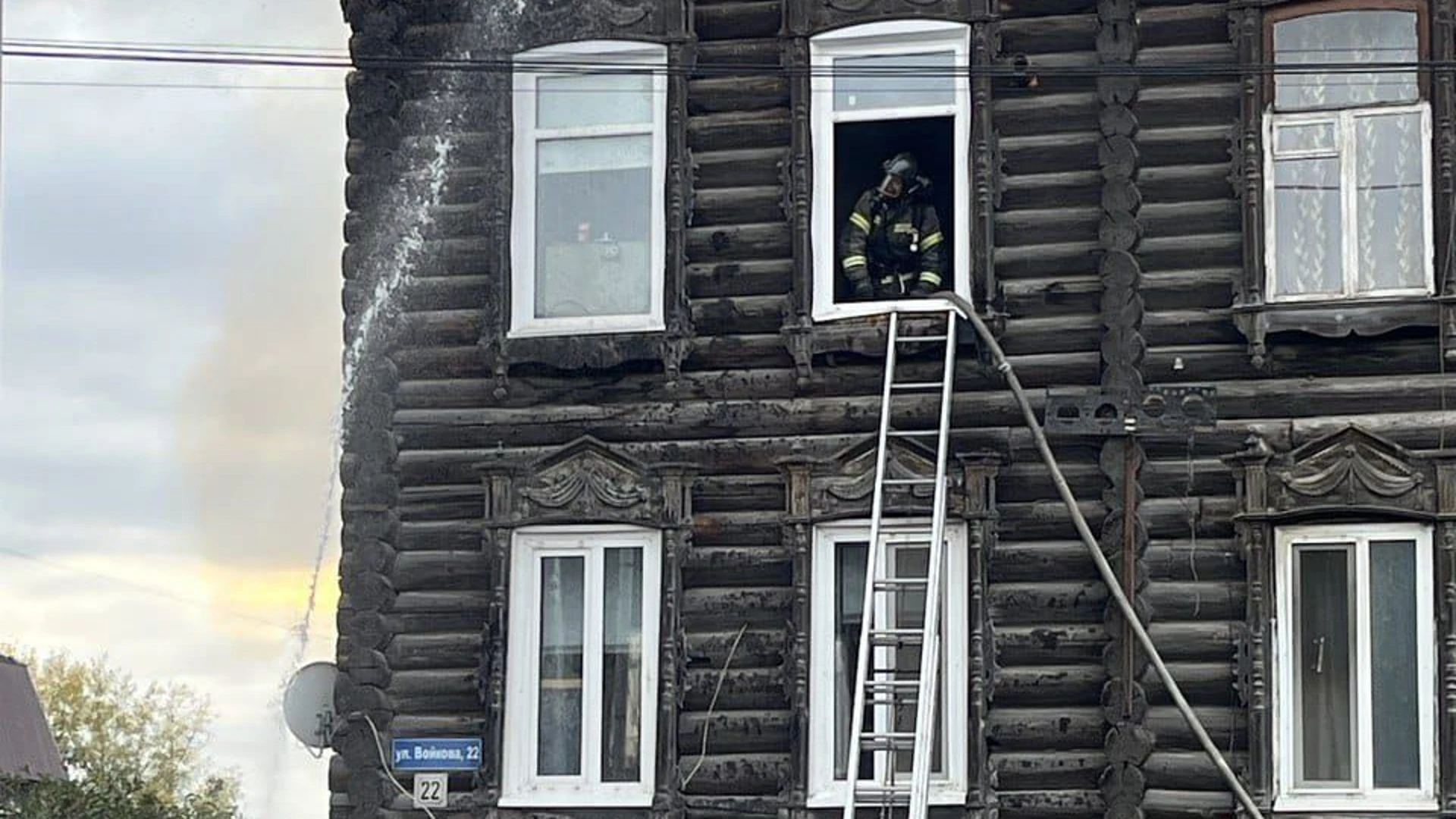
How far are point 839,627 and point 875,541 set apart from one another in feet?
→ 3.00

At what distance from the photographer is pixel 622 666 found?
57.2 feet

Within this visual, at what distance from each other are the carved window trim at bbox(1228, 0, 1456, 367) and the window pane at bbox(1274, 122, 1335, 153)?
4.1 inches

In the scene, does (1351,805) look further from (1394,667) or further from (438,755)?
(438,755)

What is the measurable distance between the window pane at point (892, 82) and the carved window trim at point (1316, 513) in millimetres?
2992

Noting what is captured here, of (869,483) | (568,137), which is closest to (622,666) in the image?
(869,483)

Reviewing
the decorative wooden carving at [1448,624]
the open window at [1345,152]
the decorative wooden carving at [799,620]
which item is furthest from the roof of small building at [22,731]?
the decorative wooden carving at [1448,624]

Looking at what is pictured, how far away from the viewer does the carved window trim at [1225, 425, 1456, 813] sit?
15.9 m

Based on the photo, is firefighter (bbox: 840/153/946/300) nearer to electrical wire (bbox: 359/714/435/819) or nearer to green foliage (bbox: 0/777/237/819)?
electrical wire (bbox: 359/714/435/819)

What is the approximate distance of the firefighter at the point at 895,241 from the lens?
1738cm

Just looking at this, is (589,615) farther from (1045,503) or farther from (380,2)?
(380,2)

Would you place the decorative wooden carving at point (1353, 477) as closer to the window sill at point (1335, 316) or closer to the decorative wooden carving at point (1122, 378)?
the window sill at point (1335, 316)

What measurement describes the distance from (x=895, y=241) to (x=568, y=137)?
224 cm

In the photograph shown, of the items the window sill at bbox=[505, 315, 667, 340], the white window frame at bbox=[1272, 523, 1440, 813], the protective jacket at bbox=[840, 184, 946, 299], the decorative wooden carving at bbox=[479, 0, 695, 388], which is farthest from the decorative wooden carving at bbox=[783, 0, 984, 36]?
the white window frame at bbox=[1272, 523, 1440, 813]

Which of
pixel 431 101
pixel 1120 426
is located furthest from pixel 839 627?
pixel 431 101
